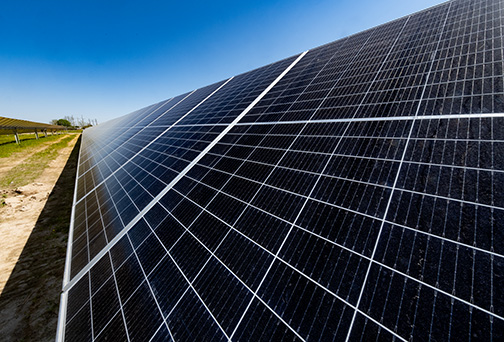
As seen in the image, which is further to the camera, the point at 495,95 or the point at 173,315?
the point at 495,95

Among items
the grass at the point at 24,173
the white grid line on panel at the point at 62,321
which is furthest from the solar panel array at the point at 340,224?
the grass at the point at 24,173

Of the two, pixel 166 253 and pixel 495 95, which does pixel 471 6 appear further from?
pixel 166 253

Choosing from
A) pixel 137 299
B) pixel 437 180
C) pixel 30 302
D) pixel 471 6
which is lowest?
pixel 30 302

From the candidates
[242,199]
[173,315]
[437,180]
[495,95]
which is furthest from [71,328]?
[495,95]

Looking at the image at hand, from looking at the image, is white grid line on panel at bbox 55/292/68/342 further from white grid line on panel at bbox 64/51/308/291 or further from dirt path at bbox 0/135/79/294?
dirt path at bbox 0/135/79/294

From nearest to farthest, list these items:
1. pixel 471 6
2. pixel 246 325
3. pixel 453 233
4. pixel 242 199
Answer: pixel 453 233 < pixel 246 325 < pixel 242 199 < pixel 471 6

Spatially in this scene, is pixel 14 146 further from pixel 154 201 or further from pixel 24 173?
pixel 154 201

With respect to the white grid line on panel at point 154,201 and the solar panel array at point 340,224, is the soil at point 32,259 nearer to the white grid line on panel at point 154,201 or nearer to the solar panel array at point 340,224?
the solar panel array at point 340,224
